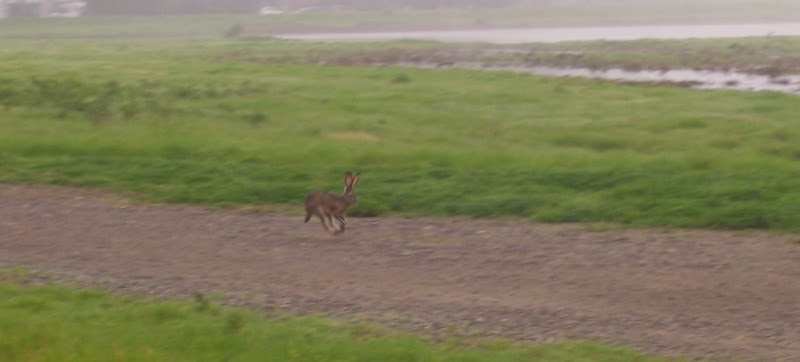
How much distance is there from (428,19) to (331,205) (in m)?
88.5

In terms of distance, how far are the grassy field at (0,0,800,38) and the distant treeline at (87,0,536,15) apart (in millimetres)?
4341

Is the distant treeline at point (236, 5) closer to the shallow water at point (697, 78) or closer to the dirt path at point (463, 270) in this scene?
the shallow water at point (697, 78)

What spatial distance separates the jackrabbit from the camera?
431 inches

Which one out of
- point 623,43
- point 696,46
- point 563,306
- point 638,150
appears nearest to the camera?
point 563,306

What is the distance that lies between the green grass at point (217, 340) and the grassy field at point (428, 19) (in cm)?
8151

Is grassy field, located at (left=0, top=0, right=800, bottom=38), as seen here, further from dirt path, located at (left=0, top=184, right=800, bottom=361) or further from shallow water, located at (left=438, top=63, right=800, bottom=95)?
dirt path, located at (left=0, top=184, right=800, bottom=361)

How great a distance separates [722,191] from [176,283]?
6.51 meters

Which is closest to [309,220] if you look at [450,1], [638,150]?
[638,150]

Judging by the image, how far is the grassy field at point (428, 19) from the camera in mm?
90938

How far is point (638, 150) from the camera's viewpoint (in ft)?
58.8

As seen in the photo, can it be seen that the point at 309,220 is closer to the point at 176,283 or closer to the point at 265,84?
the point at 176,283

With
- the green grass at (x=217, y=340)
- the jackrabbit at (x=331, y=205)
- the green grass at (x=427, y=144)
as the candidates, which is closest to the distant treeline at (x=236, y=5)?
the green grass at (x=427, y=144)

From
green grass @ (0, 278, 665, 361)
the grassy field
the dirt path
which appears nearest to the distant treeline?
the grassy field

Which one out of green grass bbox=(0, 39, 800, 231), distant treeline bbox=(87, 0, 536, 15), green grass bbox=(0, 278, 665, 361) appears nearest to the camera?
green grass bbox=(0, 278, 665, 361)
